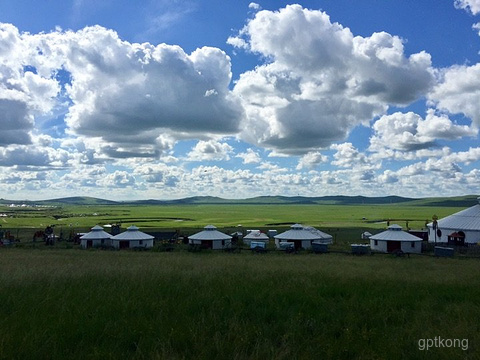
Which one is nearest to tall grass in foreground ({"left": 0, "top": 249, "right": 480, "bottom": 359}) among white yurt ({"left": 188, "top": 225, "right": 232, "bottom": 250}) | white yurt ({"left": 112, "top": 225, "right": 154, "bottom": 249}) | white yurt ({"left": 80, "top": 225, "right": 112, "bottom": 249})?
white yurt ({"left": 188, "top": 225, "right": 232, "bottom": 250})

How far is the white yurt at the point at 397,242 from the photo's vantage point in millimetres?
54500

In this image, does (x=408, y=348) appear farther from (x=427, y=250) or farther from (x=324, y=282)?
(x=427, y=250)

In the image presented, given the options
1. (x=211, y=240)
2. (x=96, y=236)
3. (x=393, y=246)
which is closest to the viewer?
(x=393, y=246)

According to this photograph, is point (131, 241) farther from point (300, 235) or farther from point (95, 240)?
point (300, 235)

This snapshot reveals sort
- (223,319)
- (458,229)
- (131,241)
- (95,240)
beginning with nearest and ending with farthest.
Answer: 1. (223,319)
2. (458,229)
3. (131,241)
4. (95,240)

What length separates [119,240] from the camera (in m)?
59.8

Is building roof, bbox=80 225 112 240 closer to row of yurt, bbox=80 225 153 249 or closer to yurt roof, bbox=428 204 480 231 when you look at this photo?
row of yurt, bbox=80 225 153 249

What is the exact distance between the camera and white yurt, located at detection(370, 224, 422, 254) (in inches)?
2146

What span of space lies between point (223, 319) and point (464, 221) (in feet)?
199

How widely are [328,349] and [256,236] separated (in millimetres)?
58424

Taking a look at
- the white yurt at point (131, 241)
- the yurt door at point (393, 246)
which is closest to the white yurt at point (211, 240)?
the white yurt at point (131, 241)

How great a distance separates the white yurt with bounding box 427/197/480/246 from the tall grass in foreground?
50.0 metres

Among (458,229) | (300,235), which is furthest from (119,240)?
(458,229)

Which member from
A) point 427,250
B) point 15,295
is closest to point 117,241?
point 427,250
